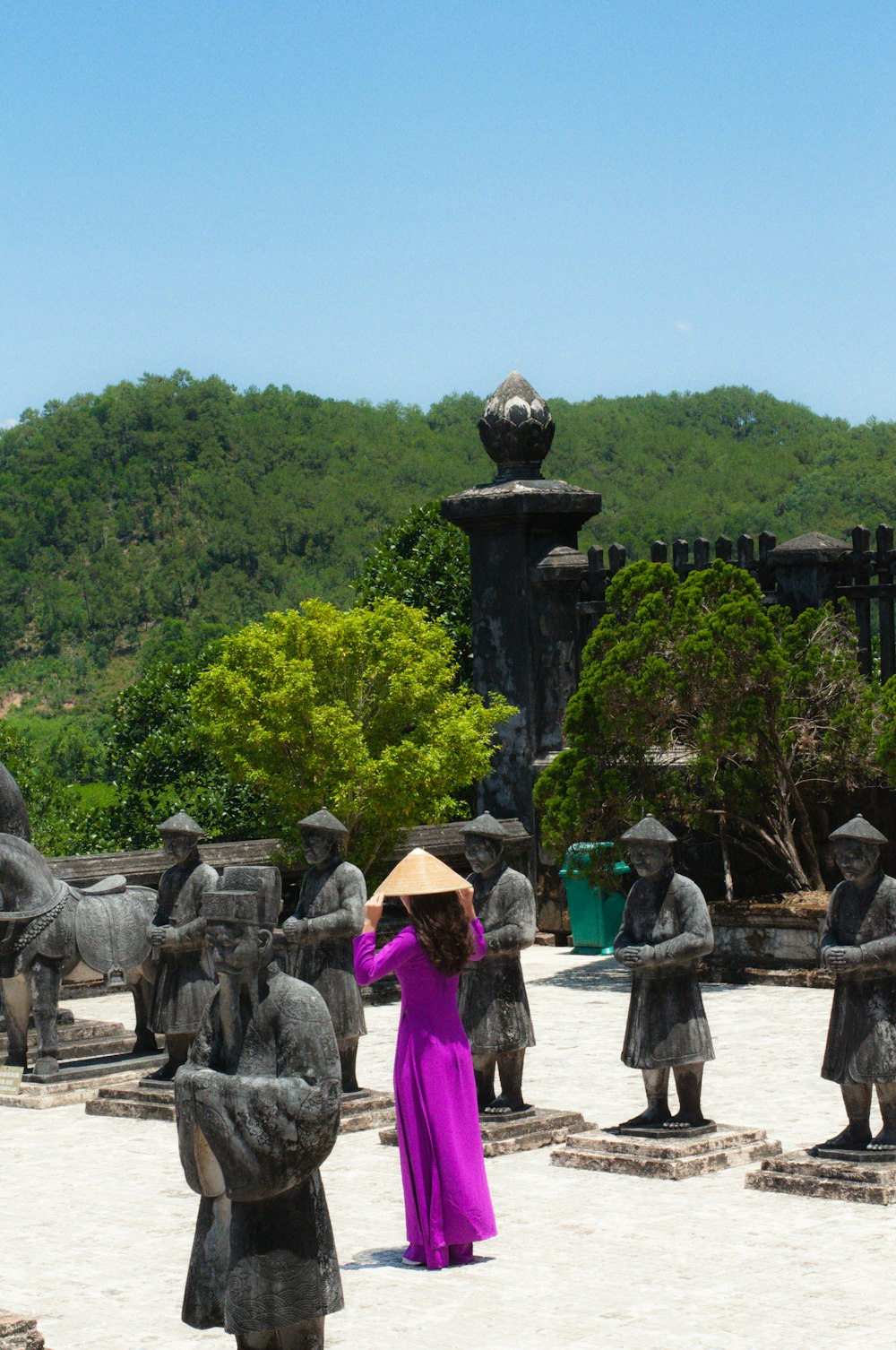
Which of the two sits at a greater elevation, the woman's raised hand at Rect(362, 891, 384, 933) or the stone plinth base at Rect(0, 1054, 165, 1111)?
the woman's raised hand at Rect(362, 891, 384, 933)

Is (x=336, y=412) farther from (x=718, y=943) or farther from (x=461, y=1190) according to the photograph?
(x=461, y=1190)

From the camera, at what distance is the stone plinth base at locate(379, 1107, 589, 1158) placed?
1071 cm

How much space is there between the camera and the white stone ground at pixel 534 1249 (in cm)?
737


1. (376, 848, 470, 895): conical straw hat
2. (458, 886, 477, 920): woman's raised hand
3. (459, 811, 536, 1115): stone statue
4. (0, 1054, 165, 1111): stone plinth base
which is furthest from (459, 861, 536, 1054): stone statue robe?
(0, 1054, 165, 1111): stone plinth base

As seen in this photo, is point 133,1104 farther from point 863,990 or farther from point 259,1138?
point 259,1138

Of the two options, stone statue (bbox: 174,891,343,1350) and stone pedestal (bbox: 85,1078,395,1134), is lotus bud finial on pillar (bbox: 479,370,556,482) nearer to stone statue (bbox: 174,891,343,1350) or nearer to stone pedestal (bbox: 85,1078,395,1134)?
stone pedestal (bbox: 85,1078,395,1134)

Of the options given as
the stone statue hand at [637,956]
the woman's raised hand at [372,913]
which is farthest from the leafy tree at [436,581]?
the woman's raised hand at [372,913]

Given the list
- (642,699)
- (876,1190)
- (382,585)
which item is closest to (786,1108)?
(876,1190)

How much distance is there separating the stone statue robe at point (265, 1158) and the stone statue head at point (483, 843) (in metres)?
4.99

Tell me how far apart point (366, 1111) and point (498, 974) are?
1.40 metres

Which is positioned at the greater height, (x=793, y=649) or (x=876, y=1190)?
(x=793, y=649)

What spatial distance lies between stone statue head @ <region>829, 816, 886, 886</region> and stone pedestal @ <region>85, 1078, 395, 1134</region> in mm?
3504

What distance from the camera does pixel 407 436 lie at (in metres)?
79.1

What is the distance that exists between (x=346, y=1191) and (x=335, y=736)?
266 inches
